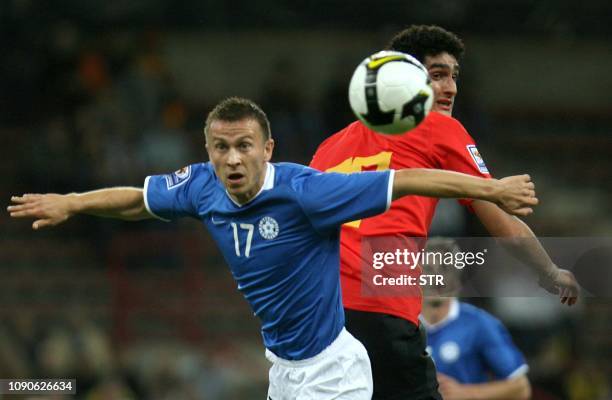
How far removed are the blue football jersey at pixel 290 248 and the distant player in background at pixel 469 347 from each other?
8.39 feet

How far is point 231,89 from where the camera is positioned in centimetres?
1467

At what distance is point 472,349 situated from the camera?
7.78 metres

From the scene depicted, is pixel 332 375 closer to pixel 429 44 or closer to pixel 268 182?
pixel 268 182

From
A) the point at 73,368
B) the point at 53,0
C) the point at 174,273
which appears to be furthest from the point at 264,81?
the point at 73,368

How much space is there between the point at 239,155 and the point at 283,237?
1.34 ft

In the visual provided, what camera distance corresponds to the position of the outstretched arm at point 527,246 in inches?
215

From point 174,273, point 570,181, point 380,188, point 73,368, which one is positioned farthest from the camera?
point 570,181

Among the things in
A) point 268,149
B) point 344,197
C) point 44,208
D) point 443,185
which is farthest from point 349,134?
point 44,208

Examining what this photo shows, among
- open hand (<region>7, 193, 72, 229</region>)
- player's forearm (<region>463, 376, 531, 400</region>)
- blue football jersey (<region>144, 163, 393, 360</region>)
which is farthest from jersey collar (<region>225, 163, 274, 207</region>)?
player's forearm (<region>463, 376, 531, 400</region>)

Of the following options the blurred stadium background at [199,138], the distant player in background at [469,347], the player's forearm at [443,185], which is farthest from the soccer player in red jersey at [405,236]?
the blurred stadium background at [199,138]

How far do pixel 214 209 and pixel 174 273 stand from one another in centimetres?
648

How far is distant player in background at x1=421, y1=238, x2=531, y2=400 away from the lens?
768 cm

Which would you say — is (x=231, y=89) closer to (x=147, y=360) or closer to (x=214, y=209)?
(x=147, y=360)

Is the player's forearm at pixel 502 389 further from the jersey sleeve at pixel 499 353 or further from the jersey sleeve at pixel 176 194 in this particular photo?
the jersey sleeve at pixel 176 194
